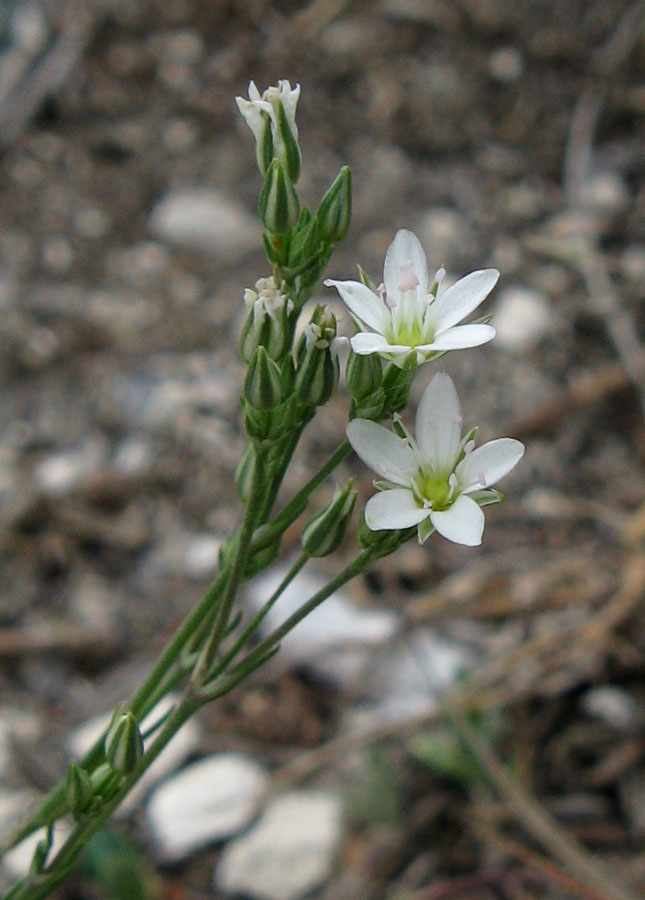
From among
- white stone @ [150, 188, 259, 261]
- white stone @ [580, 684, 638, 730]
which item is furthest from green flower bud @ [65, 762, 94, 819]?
white stone @ [150, 188, 259, 261]

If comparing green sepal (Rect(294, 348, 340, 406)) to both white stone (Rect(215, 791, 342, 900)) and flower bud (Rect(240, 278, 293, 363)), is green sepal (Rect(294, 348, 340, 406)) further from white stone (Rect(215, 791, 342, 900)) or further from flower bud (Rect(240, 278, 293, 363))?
white stone (Rect(215, 791, 342, 900))

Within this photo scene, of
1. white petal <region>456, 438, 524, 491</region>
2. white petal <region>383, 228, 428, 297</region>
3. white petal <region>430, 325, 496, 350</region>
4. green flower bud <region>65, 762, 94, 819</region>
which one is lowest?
green flower bud <region>65, 762, 94, 819</region>

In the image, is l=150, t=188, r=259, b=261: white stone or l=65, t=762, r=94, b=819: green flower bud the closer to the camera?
l=65, t=762, r=94, b=819: green flower bud

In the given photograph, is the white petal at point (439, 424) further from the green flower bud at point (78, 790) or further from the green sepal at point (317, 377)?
the green flower bud at point (78, 790)

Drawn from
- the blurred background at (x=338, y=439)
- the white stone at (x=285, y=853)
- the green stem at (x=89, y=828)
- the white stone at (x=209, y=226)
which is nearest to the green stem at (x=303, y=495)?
the green stem at (x=89, y=828)

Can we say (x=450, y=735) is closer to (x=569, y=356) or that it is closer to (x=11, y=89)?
(x=569, y=356)

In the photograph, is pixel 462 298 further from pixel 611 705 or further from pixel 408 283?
pixel 611 705
